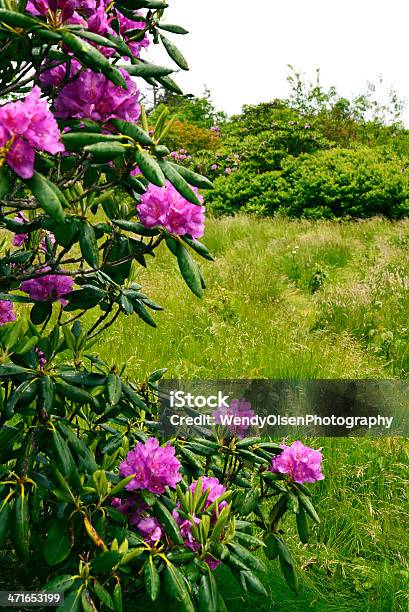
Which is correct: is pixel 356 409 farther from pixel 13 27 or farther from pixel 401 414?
pixel 13 27

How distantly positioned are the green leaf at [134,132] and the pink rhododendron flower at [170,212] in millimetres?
183

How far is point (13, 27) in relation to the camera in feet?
4.54

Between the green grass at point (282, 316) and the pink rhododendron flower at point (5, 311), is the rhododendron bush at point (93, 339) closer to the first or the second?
the pink rhododendron flower at point (5, 311)

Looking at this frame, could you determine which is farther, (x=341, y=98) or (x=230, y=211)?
(x=341, y=98)

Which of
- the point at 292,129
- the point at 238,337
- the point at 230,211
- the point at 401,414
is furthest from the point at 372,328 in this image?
the point at 292,129

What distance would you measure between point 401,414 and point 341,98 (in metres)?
16.7

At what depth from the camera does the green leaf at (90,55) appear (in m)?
1.29

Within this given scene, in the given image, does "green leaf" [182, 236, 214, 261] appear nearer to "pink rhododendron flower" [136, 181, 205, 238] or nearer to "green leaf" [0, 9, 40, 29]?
"pink rhododendron flower" [136, 181, 205, 238]

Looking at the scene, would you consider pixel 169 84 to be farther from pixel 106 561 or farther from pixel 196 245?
pixel 106 561

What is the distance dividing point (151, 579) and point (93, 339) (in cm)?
71

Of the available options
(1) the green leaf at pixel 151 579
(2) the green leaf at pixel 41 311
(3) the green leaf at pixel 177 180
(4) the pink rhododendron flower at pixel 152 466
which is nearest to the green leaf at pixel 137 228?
(3) the green leaf at pixel 177 180

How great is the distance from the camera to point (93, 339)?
202 centimetres

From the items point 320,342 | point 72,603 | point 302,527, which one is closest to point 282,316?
point 320,342

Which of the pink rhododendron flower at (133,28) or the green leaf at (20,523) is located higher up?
the pink rhododendron flower at (133,28)
